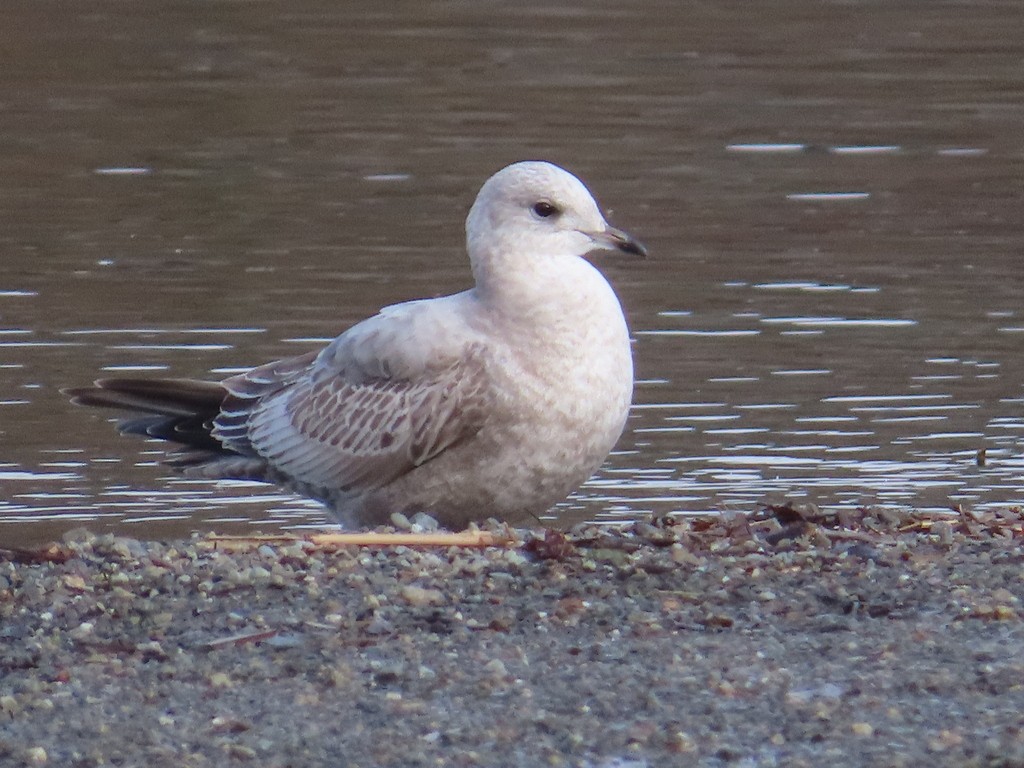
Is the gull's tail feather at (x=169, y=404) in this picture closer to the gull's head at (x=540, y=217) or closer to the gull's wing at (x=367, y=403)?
the gull's wing at (x=367, y=403)

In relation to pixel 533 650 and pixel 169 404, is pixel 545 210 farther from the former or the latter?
pixel 533 650

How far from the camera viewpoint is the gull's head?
8039 mm

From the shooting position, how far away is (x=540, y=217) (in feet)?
26.6

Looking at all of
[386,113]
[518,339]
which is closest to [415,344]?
[518,339]

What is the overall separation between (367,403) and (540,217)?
932 millimetres

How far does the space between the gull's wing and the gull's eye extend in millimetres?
494

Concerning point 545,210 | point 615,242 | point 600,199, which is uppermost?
point 545,210

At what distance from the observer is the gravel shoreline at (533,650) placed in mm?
4910

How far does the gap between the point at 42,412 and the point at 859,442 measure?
→ 3.72 m

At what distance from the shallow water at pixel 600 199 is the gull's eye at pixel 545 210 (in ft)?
5.25

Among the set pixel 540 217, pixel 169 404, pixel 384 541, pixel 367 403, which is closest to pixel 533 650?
pixel 384 541

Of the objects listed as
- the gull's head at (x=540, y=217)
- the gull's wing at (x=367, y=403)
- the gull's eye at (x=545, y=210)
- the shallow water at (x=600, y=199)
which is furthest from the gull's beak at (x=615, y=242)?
the shallow water at (x=600, y=199)

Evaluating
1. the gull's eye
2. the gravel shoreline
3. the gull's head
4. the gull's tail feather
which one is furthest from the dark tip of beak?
the gull's tail feather

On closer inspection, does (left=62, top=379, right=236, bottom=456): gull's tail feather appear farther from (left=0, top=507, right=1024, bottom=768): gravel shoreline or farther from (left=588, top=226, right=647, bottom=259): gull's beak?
(left=0, top=507, right=1024, bottom=768): gravel shoreline
